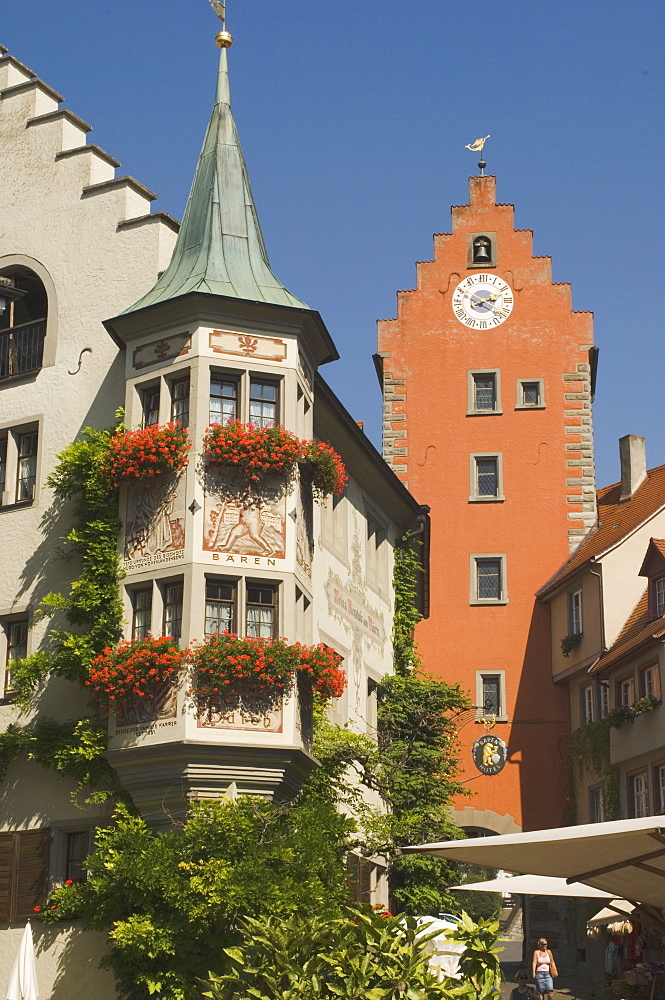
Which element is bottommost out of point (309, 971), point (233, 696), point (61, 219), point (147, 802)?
point (309, 971)

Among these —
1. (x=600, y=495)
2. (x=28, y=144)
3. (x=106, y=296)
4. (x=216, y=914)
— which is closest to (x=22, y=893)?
(x=216, y=914)

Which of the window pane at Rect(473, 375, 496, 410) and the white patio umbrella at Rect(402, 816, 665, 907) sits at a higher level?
the window pane at Rect(473, 375, 496, 410)

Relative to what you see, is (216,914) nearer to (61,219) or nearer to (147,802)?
(147,802)

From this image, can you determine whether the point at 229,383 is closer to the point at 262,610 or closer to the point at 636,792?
the point at 262,610

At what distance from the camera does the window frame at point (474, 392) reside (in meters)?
38.9

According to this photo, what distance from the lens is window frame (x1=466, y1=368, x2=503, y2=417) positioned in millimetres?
38906

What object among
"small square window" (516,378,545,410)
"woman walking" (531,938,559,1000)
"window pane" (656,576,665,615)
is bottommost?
"woman walking" (531,938,559,1000)

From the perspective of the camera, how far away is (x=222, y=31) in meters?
23.8

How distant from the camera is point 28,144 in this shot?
24.2 metres

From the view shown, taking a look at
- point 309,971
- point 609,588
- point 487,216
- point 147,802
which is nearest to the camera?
point 309,971

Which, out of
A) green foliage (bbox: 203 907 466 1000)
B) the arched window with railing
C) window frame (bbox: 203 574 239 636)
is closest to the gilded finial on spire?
the arched window with railing

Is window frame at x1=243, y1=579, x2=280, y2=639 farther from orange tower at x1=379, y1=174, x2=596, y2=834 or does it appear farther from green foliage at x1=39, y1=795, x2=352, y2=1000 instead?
orange tower at x1=379, y1=174, x2=596, y2=834

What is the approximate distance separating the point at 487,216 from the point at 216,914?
2704 cm

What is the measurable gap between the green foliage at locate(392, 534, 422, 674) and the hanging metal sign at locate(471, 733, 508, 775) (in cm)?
566
